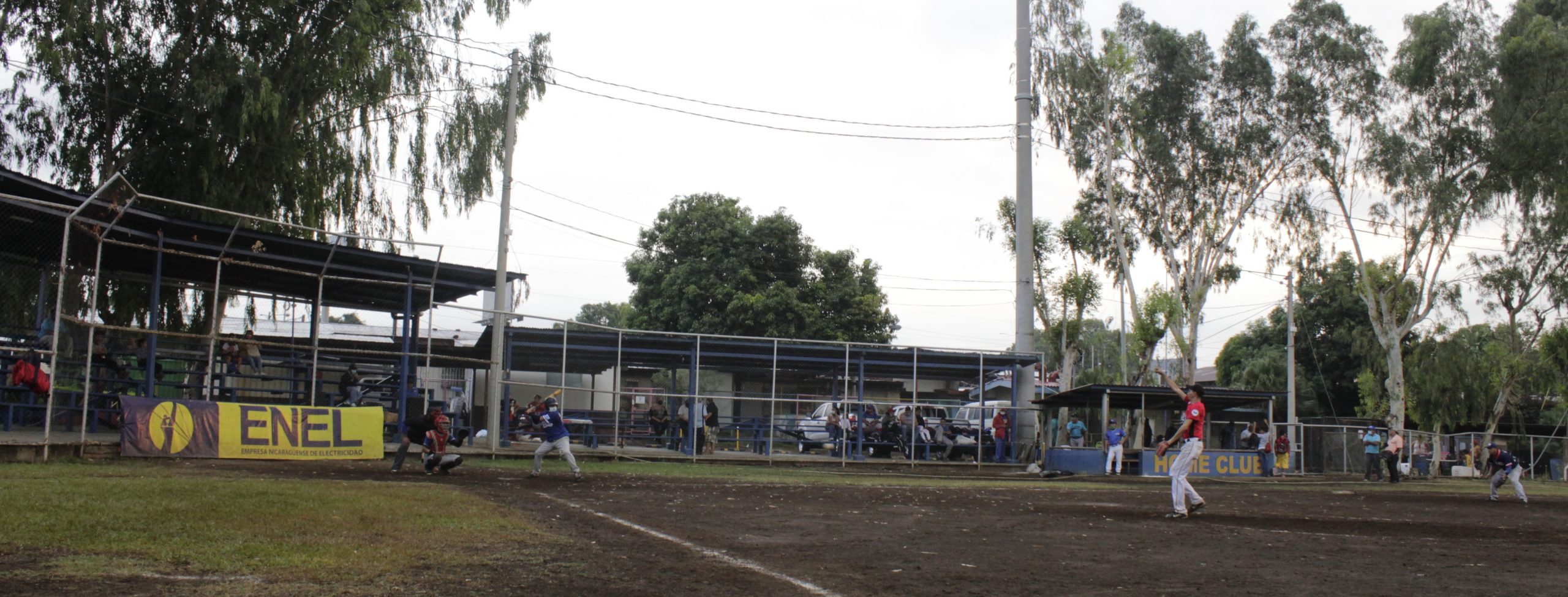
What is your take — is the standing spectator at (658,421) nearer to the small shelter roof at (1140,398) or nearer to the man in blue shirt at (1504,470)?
the small shelter roof at (1140,398)

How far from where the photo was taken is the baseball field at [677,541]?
7.16 metres

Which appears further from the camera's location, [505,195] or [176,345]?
[176,345]

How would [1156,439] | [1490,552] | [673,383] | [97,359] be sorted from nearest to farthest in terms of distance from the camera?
[1490,552] → [97,359] → [673,383] → [1156,439]

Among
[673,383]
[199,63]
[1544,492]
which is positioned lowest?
[1544,492]

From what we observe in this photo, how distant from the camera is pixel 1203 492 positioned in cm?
2089

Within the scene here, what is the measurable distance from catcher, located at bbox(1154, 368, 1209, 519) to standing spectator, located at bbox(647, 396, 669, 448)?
16163 millimetres

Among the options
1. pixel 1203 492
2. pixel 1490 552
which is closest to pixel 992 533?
pixel 1490 552

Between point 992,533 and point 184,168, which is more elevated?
point 184,168

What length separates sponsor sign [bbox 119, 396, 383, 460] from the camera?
17.7 meters

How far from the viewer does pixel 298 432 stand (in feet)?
65.2

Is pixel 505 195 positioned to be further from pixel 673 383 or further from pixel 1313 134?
pixel 1313 134

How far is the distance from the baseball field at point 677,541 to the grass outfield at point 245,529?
0.12 ft

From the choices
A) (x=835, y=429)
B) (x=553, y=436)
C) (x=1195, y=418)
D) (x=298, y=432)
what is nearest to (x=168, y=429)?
(x=298, y=432)

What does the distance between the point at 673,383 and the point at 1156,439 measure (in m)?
15.3
